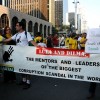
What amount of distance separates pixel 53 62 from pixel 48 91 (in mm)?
1305

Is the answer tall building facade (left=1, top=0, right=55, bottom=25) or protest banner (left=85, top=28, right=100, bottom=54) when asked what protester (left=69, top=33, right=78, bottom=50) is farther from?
tall building facade (left=1, top=0, right=55, bottom=25)

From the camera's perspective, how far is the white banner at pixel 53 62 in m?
8.09

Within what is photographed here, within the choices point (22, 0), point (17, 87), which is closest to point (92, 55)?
point (17, 87)

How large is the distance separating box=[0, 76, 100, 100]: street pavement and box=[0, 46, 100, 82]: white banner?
590 millimetres

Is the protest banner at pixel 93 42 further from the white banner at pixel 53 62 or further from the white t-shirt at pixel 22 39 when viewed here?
the white t-shirt at pixel 22 39

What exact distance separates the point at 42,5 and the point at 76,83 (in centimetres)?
14826

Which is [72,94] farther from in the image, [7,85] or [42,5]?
[42,5]

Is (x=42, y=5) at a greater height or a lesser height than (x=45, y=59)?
greater

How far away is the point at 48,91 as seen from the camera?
9.51 metres

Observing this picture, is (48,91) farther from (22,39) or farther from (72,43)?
(72,43)

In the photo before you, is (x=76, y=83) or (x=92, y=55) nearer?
(x=92, y=55)

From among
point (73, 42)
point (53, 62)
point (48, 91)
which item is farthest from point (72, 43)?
point (53, 62)

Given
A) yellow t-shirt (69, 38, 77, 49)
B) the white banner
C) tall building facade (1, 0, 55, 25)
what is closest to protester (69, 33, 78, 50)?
yellow t-shirt (69, 38, 77, 49)

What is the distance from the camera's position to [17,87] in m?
10.1
